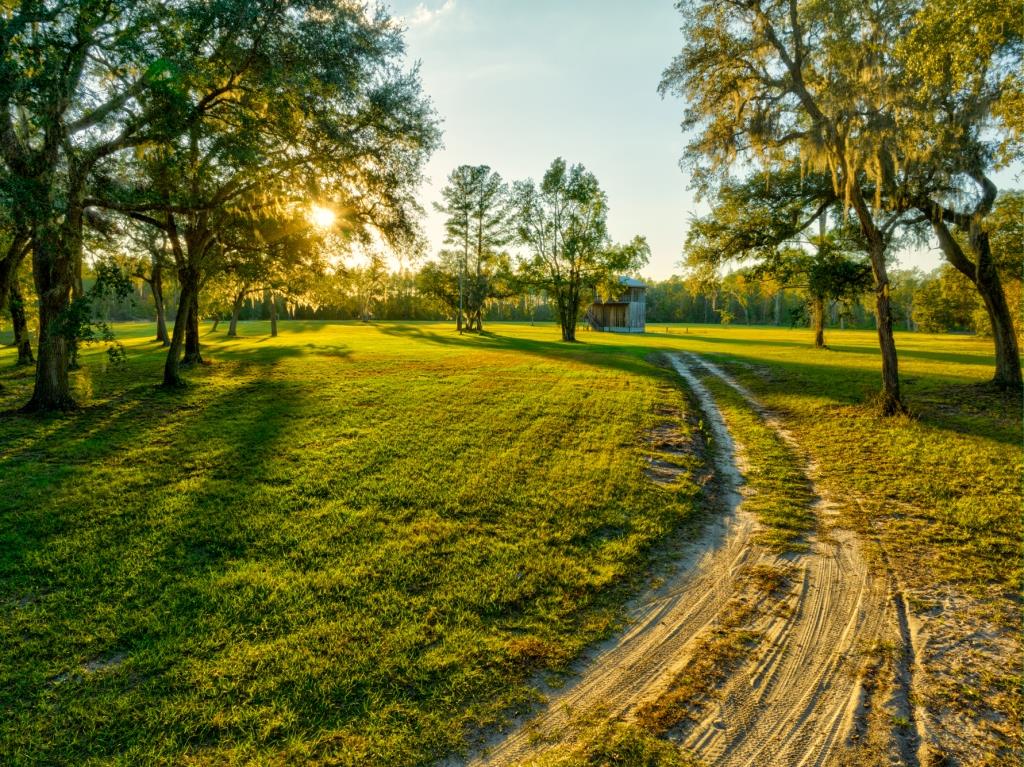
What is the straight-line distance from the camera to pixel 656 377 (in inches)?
722

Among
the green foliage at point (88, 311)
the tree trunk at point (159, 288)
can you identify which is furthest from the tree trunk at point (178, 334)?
the tree trunk at point (159, 288)

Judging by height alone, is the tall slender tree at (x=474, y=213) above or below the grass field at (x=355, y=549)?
above

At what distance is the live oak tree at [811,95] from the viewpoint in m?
10.6

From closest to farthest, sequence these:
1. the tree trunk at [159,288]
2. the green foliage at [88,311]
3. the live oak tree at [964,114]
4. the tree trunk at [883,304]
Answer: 1. the live oak tree at [964,114]
2. the green foliage at [88,311]
3. the tree trunk at [883,304]
4. the tree trunk at [159,288]

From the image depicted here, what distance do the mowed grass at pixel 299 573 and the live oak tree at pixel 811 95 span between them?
7.38 m

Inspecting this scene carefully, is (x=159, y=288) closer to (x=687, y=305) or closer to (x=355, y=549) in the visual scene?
(x=355, y=549)

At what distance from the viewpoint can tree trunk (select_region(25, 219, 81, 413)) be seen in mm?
9797

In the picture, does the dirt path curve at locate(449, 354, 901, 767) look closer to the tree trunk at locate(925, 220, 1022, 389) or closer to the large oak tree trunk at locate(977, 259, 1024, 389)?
the tree trunk at locate(925, 220, 1022, 389)

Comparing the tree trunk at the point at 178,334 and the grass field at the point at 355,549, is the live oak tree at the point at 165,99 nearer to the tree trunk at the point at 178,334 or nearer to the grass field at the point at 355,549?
the tree trunk at the point at 178,334

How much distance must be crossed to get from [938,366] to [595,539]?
22.4m

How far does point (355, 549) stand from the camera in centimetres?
588

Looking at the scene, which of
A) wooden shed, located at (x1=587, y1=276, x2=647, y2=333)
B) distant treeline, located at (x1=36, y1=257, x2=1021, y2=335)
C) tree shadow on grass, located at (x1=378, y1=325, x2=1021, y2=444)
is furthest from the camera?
wooden shed, located at (x1=587, y1=276, x2=647, y2=333)

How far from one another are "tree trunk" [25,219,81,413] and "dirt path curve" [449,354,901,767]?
11934mm

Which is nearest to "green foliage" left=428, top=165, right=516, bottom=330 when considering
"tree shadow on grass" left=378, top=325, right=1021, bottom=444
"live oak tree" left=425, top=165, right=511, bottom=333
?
"live oak tree" left=425, top=165, right=511, bottom=333
